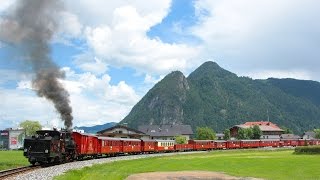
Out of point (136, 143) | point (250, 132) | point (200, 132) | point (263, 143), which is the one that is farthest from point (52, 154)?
point (250, 132)

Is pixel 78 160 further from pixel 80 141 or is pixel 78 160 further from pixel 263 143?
pixel 263 143

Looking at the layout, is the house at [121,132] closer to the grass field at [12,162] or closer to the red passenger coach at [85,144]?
the grass field at [12,162]

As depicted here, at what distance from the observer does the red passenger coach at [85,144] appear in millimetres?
50781

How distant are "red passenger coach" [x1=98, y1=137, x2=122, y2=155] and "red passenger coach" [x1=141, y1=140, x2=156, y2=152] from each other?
14.5m

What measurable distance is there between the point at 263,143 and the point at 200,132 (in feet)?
118

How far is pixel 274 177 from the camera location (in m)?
33.2

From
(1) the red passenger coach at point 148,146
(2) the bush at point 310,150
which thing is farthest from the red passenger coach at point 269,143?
(2) the bush at point 310,150

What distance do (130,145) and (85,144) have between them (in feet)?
92.1

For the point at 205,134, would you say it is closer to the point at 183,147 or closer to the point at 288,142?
the point at 288,142

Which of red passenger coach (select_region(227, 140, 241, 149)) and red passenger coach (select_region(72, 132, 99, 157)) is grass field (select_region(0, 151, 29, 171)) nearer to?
red passenger coach (select_region(72, 132, 99, 157))

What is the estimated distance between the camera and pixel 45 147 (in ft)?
132

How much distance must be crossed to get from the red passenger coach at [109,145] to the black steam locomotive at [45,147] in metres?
19.2

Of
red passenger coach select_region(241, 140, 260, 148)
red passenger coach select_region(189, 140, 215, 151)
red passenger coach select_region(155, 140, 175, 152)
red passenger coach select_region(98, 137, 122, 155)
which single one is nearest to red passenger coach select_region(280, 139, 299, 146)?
red passenger coach select_region(241, 140, 260, 148)

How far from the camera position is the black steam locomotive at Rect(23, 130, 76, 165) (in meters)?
40.5
